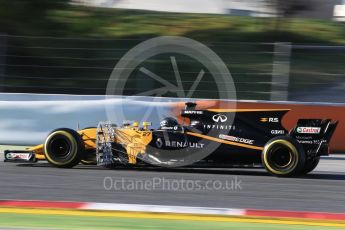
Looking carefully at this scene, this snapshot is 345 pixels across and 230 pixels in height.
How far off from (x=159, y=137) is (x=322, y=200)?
2361 mm

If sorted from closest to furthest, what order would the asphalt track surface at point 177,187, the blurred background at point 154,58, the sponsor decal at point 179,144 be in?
the asphalt track surface at point 177,187 → the sponsor decal at point 179,144 → the blurred background at point 154,58

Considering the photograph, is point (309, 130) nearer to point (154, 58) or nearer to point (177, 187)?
point (177, 187)

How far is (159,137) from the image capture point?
863 cm

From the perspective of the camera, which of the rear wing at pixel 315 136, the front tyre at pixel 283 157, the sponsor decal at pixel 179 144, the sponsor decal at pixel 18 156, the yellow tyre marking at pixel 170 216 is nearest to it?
the yellow tyre marking at pixel 170 216

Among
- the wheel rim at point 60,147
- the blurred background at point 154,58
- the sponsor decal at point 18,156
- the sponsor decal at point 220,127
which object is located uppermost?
the blurred background at point 154,58

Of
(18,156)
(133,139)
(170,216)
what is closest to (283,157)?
(133,139)

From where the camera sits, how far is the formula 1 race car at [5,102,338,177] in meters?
8.43

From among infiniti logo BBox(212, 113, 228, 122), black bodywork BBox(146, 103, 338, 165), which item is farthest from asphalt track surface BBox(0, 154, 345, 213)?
infiniti logo BBox(212, 113, 228, 122)

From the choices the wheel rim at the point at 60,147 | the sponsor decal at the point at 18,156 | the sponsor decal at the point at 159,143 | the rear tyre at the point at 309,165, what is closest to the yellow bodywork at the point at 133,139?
the sponsor decal at the point at 159,143

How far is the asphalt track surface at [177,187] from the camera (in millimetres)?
6848

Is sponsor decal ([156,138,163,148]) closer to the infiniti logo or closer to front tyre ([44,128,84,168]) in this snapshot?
the infiniti logo

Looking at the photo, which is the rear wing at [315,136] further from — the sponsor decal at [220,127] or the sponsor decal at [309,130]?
the sponsor decal at [220,127]

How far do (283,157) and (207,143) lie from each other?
95cm

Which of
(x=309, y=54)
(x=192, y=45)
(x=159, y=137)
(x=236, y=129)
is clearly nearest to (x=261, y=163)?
(x=236, y=129)
